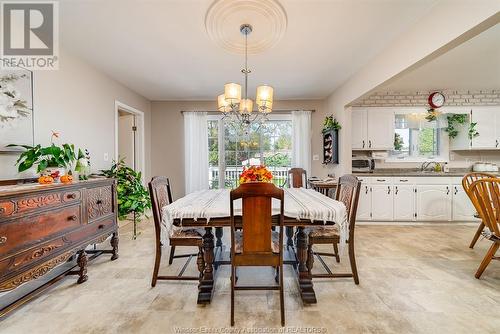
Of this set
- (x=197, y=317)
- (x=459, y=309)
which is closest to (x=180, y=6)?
(x=197, y=317)

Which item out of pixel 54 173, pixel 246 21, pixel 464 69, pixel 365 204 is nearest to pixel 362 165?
pixel 365 204

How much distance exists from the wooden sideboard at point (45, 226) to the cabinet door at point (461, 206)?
5333mm

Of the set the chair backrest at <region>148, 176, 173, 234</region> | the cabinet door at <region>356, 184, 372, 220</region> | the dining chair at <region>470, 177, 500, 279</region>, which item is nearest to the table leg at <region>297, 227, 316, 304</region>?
the chair backrest at <region>148, 176, 173, 234</region>

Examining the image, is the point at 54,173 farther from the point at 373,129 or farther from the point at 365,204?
the point at 373,129

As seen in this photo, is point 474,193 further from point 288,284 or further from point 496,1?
point 288,284

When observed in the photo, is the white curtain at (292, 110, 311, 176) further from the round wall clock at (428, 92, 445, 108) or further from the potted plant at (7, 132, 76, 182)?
the potted plant at (7, 132, 76, 182)

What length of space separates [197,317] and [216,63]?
287 centimetres

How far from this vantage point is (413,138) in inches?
181

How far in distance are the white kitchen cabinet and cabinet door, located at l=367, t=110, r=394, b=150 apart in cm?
125

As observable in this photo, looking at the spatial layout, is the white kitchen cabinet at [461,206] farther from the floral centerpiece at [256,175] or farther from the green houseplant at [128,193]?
the green houseplant at [128,193]

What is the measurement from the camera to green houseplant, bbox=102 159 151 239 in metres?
3.19

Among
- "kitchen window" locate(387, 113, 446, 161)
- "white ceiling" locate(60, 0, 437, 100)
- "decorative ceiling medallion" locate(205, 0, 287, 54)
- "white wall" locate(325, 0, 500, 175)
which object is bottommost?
"kitchen window" locate(387, 113, 446, 161)

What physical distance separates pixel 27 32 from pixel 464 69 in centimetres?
531

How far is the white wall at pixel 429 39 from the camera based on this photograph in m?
1.61
